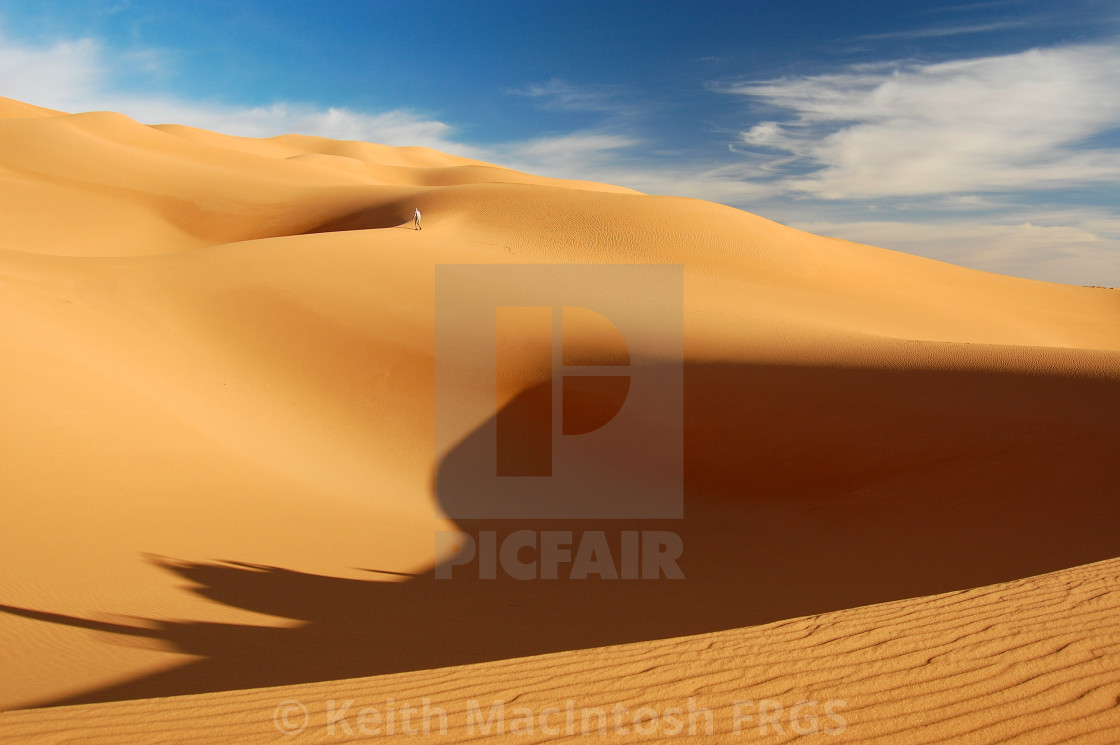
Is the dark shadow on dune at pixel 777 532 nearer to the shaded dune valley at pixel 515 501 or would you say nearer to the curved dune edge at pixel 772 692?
the shaded dune valley at pixel 515 501

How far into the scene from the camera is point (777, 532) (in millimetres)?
9867

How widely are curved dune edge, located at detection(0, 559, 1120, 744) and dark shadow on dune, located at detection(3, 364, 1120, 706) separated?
1495 mm

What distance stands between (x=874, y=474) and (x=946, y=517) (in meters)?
1.56

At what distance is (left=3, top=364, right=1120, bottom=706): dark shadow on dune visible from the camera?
6.33 m

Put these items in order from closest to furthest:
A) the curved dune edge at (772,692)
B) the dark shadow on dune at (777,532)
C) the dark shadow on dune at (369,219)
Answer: the curved dune edge at (772,692) → the dark shadow on dune at (777,532) → the dark shadow on dune at (369,219)

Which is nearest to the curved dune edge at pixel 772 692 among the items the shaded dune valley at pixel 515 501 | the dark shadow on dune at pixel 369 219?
the shaded dune valley at pixel 515 501

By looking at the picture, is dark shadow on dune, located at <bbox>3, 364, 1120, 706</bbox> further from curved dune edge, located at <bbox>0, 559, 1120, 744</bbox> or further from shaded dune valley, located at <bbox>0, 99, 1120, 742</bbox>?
curved dune edge, located at <bbox>0, 559, 1120, 744</bbox>

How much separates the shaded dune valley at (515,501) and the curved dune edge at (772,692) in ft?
0.08

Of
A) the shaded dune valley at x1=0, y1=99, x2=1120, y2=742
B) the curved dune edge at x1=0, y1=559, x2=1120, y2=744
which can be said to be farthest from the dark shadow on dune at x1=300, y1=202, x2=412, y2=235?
the curved dune edge at x1=0, y1=559, x2=1120, y2=744

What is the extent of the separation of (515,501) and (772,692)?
809 centimetres

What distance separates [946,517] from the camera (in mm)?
8891

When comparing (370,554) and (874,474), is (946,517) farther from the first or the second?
(370,554)

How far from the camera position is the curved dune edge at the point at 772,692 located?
3.22 m

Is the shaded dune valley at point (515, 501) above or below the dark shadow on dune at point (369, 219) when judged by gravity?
below
